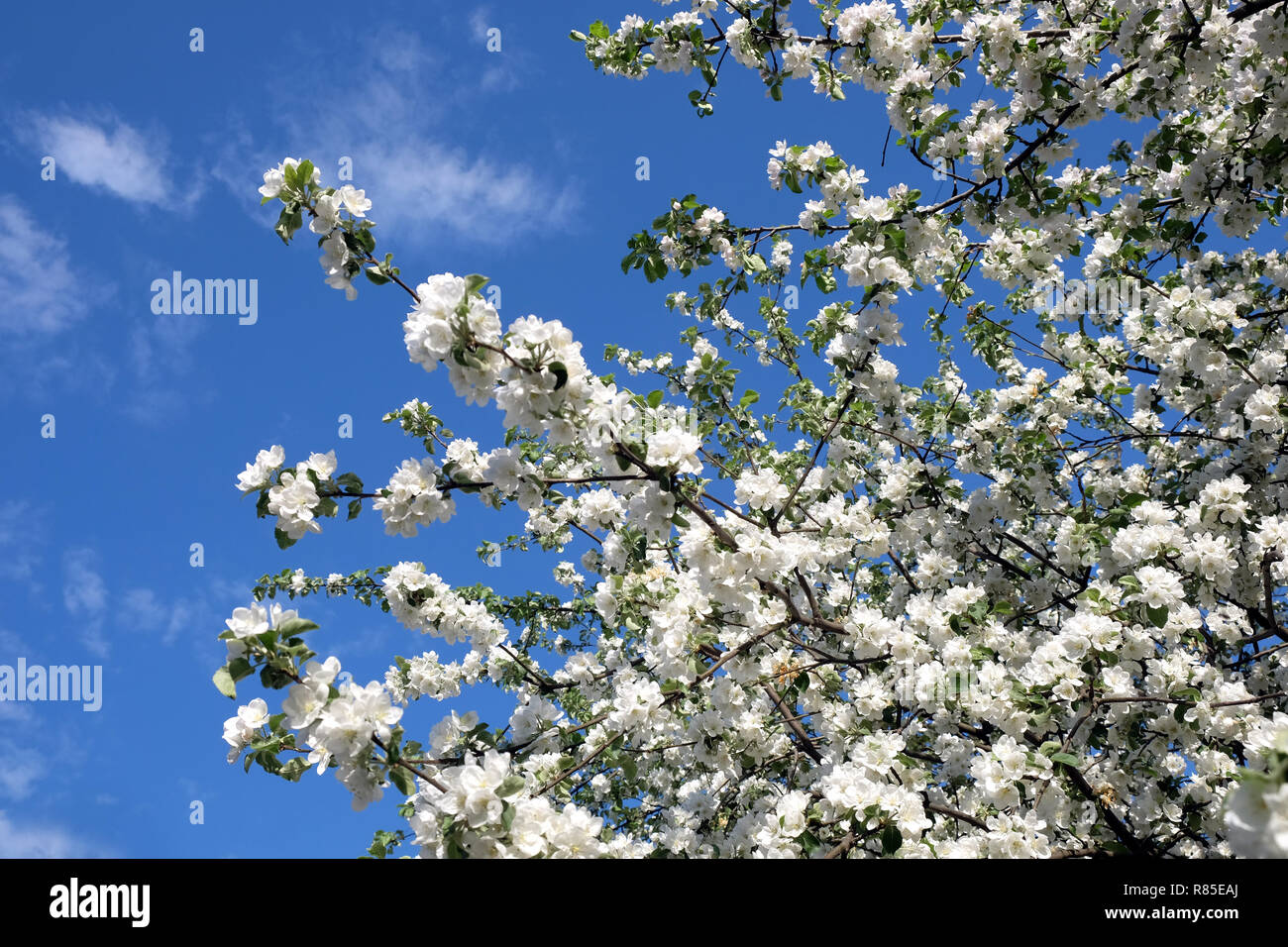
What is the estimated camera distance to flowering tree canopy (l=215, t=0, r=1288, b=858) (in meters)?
2.72

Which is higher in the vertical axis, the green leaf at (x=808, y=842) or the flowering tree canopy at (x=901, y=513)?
the flowering tree canopy at (x=901, y=513)

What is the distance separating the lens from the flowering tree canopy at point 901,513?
8.92 feet

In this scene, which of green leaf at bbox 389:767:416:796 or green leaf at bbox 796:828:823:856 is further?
green leaf at bbox 796:828:823:856

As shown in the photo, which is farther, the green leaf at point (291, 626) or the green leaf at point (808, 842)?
the green leaf at point (808, 842)

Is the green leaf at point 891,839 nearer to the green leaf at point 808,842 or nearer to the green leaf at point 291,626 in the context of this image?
the green leaf at point 808,842

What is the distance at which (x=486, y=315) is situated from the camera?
247cm

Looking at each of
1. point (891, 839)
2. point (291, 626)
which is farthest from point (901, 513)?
point (291, 626)

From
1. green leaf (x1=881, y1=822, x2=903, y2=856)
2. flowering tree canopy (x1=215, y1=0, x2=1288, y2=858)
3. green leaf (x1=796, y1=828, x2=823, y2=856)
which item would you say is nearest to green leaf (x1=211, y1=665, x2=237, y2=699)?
flowering tree canopy (x1=215, y1=0, x2=1288, y2=858)

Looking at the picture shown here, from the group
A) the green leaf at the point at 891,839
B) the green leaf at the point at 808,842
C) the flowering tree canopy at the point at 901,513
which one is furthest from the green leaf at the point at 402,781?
the green leaf at the point at 891,839

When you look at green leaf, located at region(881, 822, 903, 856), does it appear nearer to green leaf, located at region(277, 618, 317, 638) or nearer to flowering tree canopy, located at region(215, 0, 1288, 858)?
flowering tree canopy, located at region(215, 0, 1288, 858)

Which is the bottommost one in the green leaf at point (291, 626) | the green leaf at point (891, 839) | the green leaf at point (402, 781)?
the green leaf at point (891, 839)

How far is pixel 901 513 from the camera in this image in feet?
17.1
